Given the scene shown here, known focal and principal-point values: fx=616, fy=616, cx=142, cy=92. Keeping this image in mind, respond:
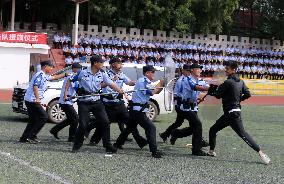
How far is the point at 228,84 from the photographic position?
10609mm

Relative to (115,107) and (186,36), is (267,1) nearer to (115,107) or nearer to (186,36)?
(186,36)

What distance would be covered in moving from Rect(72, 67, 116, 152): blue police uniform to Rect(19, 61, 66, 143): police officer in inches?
54.7

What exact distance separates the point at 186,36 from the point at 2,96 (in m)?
19.5

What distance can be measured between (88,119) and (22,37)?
21389 mm

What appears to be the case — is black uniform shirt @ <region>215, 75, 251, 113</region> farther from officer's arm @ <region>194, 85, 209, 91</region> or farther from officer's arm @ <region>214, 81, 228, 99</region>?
officer's arm @ <region>194, 85, 209, 91</region>

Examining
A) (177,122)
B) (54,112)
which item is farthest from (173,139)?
(54,112)

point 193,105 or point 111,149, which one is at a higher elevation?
point 193,105

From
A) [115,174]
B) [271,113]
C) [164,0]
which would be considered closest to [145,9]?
[164,0]

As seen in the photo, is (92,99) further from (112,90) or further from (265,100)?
(265,100)

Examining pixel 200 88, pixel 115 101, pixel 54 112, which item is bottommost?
pixel 54 112

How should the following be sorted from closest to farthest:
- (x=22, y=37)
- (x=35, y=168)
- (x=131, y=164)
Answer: (x=35, y=168) < (x=131, y=164) < (x=22, y=37)

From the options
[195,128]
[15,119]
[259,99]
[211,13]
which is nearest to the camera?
[195,128]

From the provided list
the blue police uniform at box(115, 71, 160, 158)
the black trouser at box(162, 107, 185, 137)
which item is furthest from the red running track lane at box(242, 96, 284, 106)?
the blue police uniform at box(115, 71, 160, 158)

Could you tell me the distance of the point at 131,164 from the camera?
9852 mm
